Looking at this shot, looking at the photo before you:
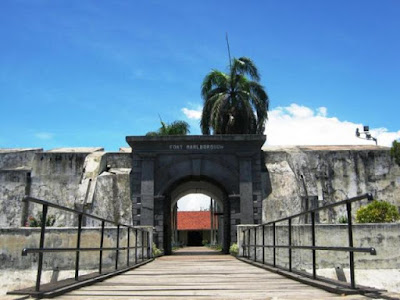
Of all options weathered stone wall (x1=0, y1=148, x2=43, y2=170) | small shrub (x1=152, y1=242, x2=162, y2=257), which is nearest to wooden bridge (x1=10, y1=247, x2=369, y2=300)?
small shrub (x1=152, y1=242, x2=162, y2=257)

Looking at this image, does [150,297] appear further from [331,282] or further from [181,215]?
[181,215]

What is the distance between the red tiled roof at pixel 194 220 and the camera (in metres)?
42.8

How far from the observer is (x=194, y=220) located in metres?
44.3

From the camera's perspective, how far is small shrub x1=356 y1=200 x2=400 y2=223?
51.0 feet

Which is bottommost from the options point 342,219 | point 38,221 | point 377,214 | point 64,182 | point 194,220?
point 38,221

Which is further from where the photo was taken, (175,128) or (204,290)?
(175,128)

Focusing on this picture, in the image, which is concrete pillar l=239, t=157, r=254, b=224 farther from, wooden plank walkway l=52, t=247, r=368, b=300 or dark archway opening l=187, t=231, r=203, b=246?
dark archway opening l=187, t=231, r=203, b=246

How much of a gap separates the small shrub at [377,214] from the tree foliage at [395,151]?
3.11 metres

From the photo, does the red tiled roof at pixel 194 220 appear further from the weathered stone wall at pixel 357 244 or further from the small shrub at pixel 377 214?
the weathered stone wall at pixel 357 244

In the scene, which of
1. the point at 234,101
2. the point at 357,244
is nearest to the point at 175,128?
the point at 234,101

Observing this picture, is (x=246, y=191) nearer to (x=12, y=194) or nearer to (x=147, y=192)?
(x=147, y=192)

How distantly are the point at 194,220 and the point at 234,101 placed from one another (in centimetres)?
2513

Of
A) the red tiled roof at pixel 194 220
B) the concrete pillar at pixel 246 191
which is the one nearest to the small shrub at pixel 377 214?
the concrete pillar at pixel 246 191

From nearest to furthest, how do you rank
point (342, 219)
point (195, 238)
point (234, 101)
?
point (342, 219) → point (234, 101) → point (195, 238)
